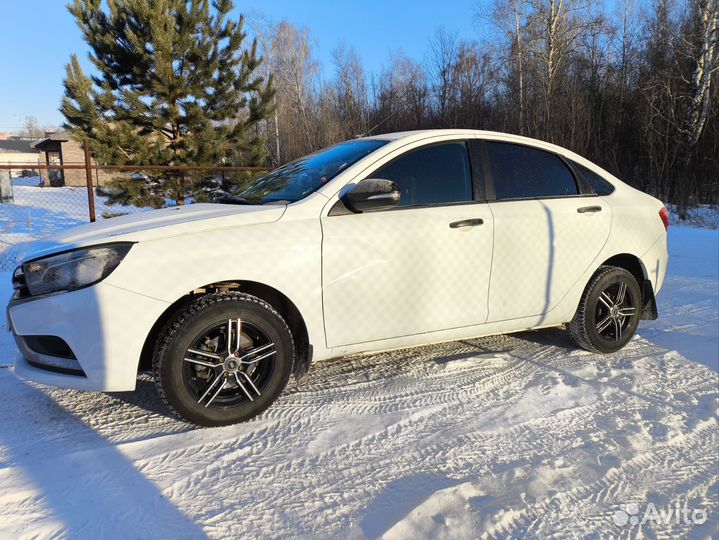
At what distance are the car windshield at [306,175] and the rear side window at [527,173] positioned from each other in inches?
35.7

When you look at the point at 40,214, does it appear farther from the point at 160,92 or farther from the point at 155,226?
the point at 155,226

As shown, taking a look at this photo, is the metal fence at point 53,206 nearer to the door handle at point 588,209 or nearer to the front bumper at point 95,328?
the front bumper at point 95,328

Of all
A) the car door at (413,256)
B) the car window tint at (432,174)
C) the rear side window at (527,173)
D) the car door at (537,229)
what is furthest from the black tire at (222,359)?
the rear side window at (527,173)

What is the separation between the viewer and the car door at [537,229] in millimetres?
3676

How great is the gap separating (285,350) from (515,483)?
143 centimetres

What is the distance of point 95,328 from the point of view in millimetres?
2643

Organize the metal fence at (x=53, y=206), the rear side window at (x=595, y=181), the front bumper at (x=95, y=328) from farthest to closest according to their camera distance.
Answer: the metal fence at (x=53, y=206)
the rear side window at (x=595, y=181)
the front bumper at (x=95, y=328)

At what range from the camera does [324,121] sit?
31062 millimetres

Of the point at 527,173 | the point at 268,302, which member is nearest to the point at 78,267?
the point at 268,302

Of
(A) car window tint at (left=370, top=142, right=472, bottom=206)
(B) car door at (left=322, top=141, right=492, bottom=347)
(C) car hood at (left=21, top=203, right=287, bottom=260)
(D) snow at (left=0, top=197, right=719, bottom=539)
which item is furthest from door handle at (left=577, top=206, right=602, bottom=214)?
(C) car hood at (left=21, top=203, right=287, bottom=260)

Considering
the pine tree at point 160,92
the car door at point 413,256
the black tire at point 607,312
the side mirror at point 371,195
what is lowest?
the black tire at point 607,312

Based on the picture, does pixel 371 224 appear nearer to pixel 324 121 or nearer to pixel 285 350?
Result: pixel 285 350

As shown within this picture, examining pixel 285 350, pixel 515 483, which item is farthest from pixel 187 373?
pixel 515 483

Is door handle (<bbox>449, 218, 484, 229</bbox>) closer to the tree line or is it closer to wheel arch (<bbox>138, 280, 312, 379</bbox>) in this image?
wheel arch (<bbox>138, 280, 312, 379</bbox>)
